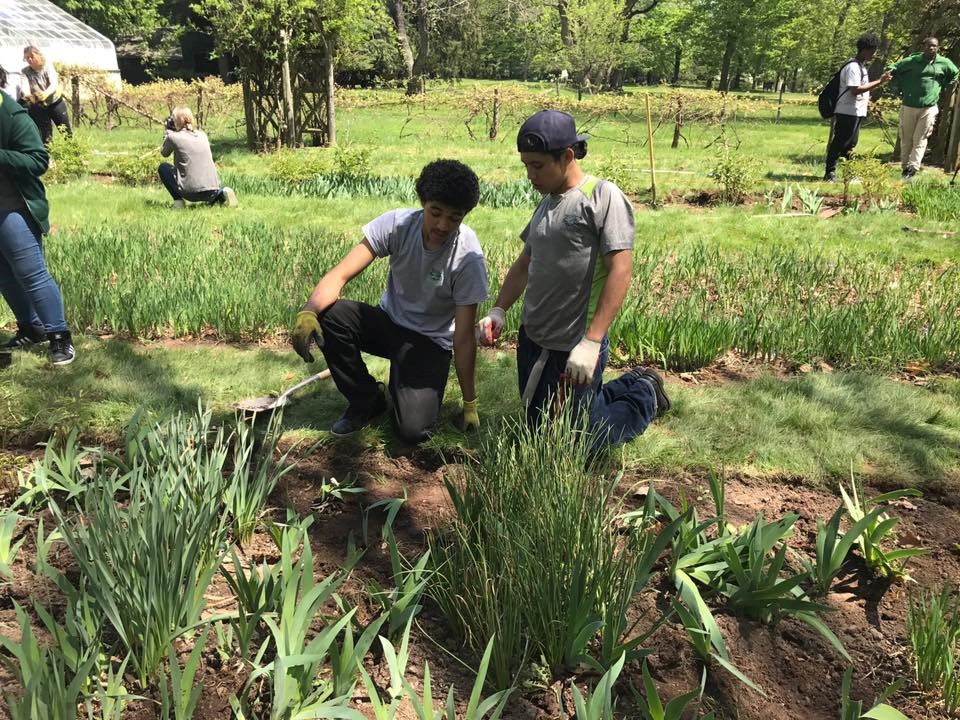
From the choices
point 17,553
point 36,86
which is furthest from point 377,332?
point 36,86

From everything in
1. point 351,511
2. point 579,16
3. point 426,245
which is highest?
point 579,16

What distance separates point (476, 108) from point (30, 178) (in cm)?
1404

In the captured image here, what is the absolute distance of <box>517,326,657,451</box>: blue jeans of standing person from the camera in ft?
8.91

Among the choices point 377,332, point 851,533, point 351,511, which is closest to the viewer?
point 851,533

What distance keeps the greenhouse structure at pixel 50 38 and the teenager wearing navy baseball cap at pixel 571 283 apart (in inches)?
973

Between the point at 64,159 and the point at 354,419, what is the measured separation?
7936 mm

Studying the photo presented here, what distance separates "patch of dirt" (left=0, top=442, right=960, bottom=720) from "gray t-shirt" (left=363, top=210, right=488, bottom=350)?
763 millimetres

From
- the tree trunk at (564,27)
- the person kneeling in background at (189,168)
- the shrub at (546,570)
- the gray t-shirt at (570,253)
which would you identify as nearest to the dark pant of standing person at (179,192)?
the person kneeling in background at (189,168)

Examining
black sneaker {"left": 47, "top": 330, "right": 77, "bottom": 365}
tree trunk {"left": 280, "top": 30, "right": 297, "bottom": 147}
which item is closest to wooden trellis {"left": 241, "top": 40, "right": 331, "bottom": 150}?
tree trunk {"left": 280, "top": 30, "right": 297, "bottom": 147}

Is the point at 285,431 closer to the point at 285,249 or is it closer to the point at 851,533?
the point at 851,533

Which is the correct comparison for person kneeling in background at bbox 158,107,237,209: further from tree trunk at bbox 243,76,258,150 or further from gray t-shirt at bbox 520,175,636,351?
gray t-shirt at bbox 520,175,636,351

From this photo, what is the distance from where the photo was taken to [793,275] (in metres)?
4.27

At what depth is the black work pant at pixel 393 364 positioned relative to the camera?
9.46 ft

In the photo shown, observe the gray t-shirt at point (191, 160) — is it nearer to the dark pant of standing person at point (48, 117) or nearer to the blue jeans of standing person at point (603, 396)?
the dark pant of standing person at point (48, 117)
